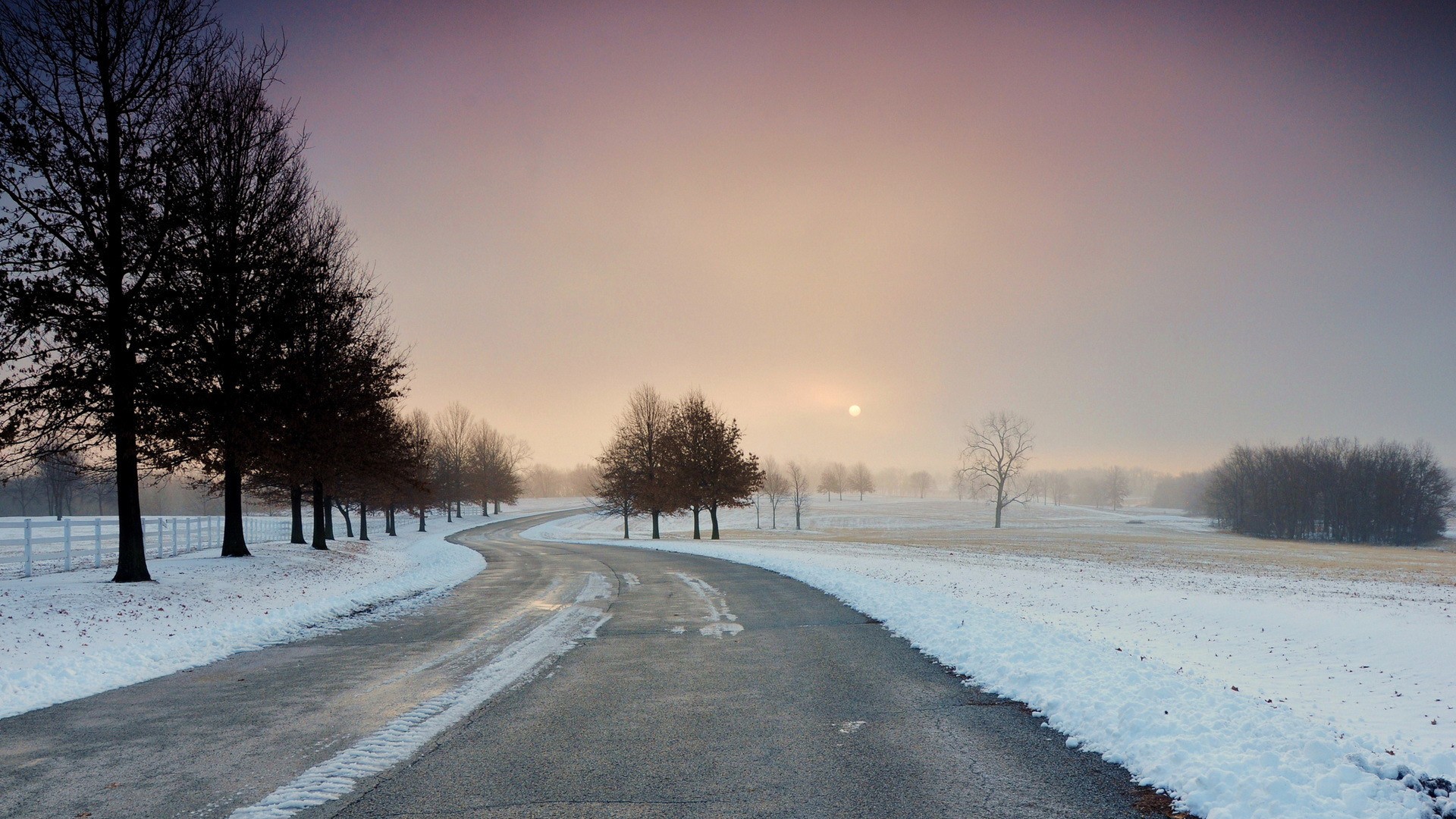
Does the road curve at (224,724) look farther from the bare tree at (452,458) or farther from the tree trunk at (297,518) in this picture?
the bare tree at (452,458)

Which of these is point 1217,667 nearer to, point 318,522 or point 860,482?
point 318,522

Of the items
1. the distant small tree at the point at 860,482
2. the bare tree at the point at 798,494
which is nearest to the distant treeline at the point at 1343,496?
the bare tree at the point at 798,494

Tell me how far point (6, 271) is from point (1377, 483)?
12008 centimetres

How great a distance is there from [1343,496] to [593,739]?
11292 centimetres

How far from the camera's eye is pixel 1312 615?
1534 centimetres

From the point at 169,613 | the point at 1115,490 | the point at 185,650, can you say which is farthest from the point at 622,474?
the point at 1115,490

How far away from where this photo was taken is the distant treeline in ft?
279

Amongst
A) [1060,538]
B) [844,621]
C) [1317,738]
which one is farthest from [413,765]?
[1060,538]

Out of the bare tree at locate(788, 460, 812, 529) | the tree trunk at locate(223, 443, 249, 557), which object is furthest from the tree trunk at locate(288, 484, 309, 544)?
the bare tree at locate(788, 460, 812, 529)

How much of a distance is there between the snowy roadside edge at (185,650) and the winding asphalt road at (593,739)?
41cm

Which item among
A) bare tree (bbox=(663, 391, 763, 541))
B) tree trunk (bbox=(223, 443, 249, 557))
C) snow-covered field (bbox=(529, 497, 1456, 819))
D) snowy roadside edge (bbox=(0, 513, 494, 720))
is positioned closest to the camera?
snow-covered field (bbox=(529, 497, 1456, 819))

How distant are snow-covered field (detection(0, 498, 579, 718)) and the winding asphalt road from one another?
2.67 ft

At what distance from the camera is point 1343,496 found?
87.4 metres

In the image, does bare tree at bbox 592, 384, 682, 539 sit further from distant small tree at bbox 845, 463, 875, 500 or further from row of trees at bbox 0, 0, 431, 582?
distant small tree at bbox 845, 463, 875, 500
